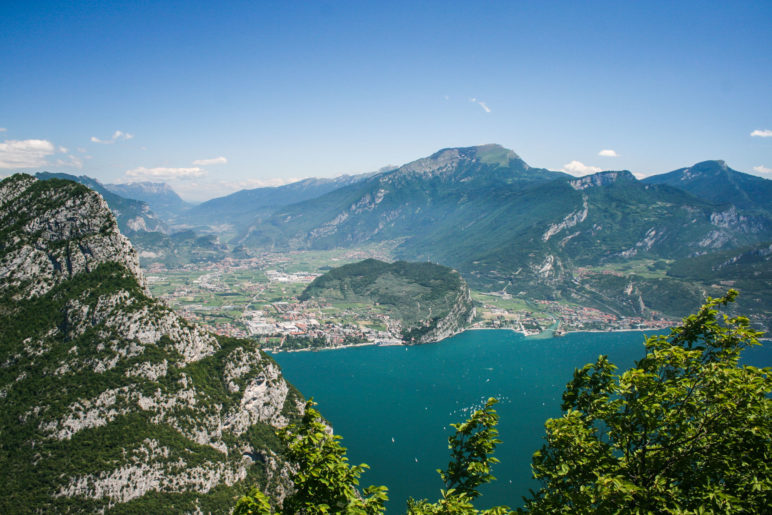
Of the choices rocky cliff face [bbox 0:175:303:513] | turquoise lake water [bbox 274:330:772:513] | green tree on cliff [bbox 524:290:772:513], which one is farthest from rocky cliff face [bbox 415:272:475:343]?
green tree on cliff [bbox 524:290:772:513]

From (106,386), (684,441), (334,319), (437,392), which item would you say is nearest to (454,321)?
(334,319)

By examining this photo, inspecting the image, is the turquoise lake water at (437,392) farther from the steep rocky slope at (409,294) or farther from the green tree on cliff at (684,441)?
the green tree on cliff at (684,441)

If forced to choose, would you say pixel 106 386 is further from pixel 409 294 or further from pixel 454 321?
pixel 409 294

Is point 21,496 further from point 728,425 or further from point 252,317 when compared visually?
point 252,317

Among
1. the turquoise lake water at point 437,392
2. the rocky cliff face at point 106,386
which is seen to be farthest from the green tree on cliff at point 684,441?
the rocky cliff face at point 106,386

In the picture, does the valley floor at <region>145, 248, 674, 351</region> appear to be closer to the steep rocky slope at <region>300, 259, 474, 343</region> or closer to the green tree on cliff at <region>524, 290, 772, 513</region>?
the steep rocky slope at <region>300, 259, 474, 343</region>

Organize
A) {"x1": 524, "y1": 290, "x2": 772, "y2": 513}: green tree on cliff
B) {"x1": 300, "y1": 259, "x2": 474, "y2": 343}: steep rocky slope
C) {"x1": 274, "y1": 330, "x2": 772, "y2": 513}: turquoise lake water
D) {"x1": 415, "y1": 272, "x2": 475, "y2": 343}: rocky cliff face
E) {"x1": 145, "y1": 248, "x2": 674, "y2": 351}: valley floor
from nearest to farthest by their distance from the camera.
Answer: {"x1": 524, "y1": 290, "x2": 772, "y2": 513}: green tree on cliff
{"x1": 274, "y1": 330, "x2": 772, "y2": 513}: turquoise lake water
{"x1": 145, "y1": 248, "x2": 674, "y2": 351}: valley floor
{"x1": 415, "y1": 272, "x2": 475, "y2": 343}: rocky cliff face
{"x1": 300, "y1": 259, "x2": 474, "y2": 343}: steep rocky slope
